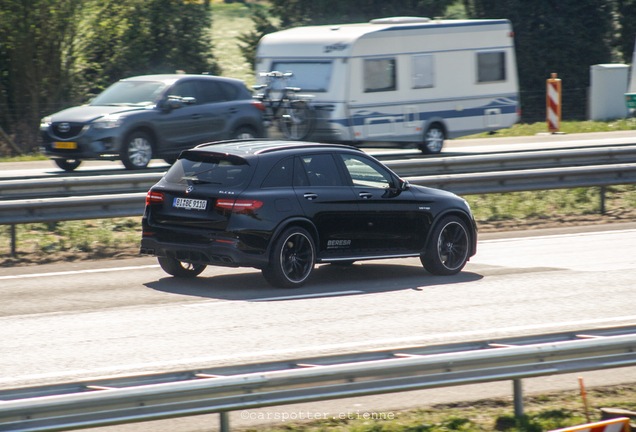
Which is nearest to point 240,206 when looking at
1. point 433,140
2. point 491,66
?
point 433,140

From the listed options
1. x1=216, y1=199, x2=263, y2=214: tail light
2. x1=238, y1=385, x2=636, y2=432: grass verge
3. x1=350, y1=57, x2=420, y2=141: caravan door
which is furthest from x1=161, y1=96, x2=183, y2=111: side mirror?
x1=238, y1=385, x2=636, y2=432: grass verge

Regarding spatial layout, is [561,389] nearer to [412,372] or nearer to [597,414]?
[597,414]

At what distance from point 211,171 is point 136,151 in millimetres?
9233

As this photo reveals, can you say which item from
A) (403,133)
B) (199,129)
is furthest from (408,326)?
(403,133)

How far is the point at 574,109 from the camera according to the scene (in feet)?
132

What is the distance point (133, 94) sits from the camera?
69.5ft

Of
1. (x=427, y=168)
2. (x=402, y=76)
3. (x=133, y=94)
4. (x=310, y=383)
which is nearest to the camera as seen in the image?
(x=310, y=383)

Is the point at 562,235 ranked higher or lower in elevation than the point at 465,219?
lower

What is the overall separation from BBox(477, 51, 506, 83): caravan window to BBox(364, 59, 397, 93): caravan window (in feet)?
9.61

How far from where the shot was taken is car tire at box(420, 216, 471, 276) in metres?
12.5

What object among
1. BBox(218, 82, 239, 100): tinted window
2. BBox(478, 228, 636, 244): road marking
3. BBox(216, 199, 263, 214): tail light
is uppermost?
BBox(218, 82, 239, 100): tinted window

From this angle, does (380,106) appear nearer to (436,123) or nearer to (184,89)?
(436,123)

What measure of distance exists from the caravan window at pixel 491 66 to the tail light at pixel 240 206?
1631 cm

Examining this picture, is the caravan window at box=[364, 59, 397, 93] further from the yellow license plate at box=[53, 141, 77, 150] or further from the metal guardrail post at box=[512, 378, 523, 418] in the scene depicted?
the metal guardrail post at box=[512, 378, 523, 418]
